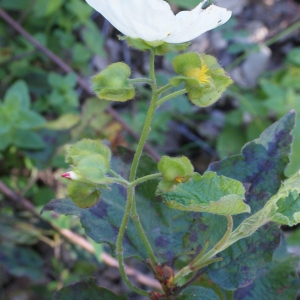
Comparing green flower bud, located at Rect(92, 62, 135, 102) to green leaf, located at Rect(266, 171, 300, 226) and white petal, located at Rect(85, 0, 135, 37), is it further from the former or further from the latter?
green leaf, located at Rect(266, 171, 300, 226)

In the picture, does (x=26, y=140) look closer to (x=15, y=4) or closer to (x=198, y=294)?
(x=15, y=4)

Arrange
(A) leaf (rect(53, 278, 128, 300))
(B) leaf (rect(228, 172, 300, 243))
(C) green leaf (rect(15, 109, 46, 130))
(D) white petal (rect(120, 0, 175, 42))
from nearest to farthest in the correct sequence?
(D) white petal (rect(120, 0, 175, 42)) → (B) leaf (rect(228, 172, 300, 243)) → (A) leaf (rect(53, 278, 128, 300)) → (C) green leaf (rect(15, 109, 46, 130))

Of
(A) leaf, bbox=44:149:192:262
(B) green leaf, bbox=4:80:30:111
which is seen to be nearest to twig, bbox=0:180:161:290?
(B) green leaf, bbox=4:80:30:111

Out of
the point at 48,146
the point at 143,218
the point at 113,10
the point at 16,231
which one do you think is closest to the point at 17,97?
the point at 48,146

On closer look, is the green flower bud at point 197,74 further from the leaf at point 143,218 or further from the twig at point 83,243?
the twig at point 83,243

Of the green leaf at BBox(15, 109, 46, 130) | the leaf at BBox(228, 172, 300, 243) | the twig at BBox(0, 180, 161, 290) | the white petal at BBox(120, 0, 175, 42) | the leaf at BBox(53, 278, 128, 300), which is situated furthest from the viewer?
the green leaf at BBox(15, 109, 46, 130)

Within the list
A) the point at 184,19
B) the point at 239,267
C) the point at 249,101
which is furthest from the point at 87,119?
the point at 184,19

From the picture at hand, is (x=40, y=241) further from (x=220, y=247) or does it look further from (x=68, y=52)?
(x=220, y=247)
